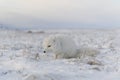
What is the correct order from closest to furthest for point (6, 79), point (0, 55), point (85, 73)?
1. point (6, 79)
2. point (85, 73)
3. point (0, 55)

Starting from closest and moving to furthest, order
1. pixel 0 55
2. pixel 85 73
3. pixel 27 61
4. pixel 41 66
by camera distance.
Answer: pixel 85 73
pixel 41 66
pixel 27 61
pixel 0 55

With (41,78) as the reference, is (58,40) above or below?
above

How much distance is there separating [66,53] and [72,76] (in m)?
4.03

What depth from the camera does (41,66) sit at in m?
8.10

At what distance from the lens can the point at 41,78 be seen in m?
5.92

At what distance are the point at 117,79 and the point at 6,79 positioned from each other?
Result: 2131mm

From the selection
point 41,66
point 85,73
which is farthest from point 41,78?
point 41,66

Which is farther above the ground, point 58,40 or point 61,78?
point 58,40

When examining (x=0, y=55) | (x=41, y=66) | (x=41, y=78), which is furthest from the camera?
(x=0, y=55)

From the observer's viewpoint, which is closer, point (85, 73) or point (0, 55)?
Answer: point (85, 73)

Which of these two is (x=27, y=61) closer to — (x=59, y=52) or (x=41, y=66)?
(x=41, y=66)

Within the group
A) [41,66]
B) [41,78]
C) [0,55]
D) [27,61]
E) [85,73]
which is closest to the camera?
[41,78]

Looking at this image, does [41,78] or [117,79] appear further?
[117,79]

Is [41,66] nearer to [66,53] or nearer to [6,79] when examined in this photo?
[6,79]
